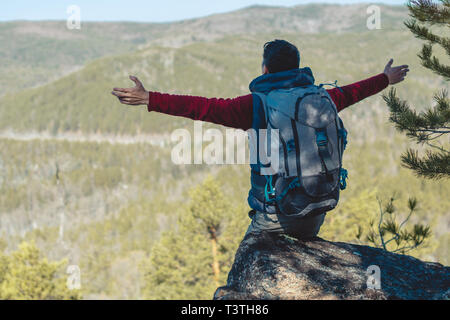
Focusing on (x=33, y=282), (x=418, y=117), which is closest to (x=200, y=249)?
(x=33, y=282)

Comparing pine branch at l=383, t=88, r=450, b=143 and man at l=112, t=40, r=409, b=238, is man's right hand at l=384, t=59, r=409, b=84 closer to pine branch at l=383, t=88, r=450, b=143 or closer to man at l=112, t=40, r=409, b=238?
man at l=112, t=40, r=409, b=238

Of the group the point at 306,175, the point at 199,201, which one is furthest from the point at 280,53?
the point at 199,201

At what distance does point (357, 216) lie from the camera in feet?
75.9

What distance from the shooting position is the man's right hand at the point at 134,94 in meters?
3.68

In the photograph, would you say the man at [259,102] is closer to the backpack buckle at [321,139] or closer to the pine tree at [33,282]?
the backpack buckle at [321,139]

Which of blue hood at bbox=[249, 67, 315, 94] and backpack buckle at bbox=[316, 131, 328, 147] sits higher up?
blue hood at bbox=[249, 67, 315, 94]

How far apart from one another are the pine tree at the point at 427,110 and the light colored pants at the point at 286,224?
9.44 feet

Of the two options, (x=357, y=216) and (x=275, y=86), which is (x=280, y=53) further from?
(x=357, y=216)

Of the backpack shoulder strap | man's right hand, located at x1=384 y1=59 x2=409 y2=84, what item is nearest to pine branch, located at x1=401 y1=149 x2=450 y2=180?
man's right hand, located at x1=384 y1=59 x2=409 y2=84

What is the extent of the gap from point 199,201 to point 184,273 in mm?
4212

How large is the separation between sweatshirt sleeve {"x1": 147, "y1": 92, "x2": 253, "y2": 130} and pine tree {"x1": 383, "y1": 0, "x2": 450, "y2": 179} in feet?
11.3

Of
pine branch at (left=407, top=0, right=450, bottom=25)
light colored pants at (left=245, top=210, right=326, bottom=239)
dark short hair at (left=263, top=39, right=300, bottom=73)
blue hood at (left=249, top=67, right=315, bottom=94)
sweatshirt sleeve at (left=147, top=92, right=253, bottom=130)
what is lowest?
light colored pants at (left=245, top=210, right=326, bottom=239)

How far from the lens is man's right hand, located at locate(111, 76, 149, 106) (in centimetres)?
368
